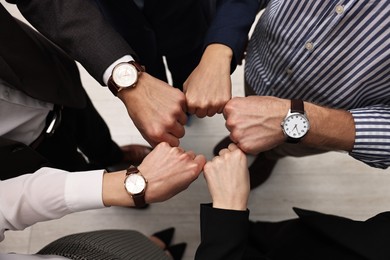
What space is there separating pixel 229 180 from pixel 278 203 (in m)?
0.82

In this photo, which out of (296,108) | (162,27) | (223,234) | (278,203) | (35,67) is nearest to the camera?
(223,234)

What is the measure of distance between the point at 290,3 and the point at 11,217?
72 centimetres

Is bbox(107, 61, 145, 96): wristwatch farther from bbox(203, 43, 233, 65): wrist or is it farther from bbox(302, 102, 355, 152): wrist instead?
bbox(302, 102, 355, 152): wrist

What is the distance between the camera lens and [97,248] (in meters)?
0.77

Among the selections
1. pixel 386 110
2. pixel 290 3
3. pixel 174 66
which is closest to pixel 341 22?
pixel 290 3

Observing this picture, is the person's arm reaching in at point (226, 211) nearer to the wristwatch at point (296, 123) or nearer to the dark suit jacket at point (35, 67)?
the wristwatch at point (296, 123)

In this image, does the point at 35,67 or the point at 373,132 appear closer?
the point at 373,132

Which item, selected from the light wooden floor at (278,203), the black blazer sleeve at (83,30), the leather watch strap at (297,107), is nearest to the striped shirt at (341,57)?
the leather watch strap at (297,107)

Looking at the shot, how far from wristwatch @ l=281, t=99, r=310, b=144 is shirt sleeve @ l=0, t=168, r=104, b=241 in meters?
0.41

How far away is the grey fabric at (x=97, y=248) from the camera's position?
75 cm

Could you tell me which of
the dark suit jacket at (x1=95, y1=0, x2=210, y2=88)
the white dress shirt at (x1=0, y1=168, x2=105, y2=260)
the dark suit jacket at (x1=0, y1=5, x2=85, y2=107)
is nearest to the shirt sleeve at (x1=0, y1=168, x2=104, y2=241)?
the white dress shirt at (x1=0, y1=168, x2=105, y2=260)

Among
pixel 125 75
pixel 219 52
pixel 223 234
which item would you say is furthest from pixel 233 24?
pixel 223 234

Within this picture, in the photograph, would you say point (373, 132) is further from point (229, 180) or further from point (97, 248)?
point (97, 248)

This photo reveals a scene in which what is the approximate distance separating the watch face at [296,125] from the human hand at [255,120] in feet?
0.05
